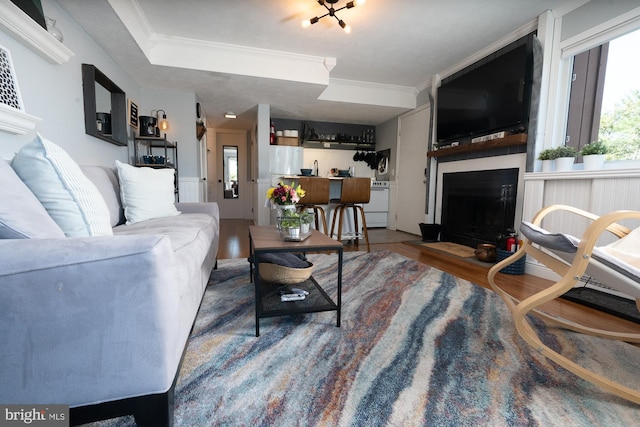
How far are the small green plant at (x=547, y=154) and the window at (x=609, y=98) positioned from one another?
0.23 meters

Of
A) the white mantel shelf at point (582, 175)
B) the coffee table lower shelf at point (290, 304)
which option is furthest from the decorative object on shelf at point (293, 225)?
the white mantel shelf at point (582, 175)

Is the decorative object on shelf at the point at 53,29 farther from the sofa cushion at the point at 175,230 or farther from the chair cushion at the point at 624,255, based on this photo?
the chair cushion at the point at 624,255

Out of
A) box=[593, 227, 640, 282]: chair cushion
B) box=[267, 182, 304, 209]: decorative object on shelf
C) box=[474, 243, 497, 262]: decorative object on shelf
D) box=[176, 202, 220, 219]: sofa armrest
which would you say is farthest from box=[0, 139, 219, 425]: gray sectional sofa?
box=[474, 243, 497, 262]: decorative object on shelf

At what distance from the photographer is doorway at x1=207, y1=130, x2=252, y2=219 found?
677 centimetres

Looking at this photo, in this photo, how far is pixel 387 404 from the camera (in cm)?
101

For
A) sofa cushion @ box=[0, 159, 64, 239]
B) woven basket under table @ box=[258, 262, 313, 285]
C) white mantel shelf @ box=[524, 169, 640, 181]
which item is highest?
white mantel shelf @ box=[524, 169, 640, 181]

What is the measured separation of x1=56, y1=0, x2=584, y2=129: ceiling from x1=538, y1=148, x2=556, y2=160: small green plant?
50.3 inches

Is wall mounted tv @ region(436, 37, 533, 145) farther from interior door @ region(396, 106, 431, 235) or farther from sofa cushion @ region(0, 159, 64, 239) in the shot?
sofa cushion @ region(0, 159, 64, 239)

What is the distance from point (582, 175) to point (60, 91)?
159 inches

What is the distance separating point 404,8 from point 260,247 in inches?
Answer: 101

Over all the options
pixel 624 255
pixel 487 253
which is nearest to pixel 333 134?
pixel 487 253

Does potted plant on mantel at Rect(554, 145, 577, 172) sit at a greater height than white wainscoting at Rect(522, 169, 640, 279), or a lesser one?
greater

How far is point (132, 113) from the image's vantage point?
3.43 meters

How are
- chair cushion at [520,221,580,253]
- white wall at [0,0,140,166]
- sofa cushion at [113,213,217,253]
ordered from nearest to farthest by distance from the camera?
chair cushion at [520,221,580,253] < sofa cushion at [113,213,217,253] < white wall at [0,0,140,166]
